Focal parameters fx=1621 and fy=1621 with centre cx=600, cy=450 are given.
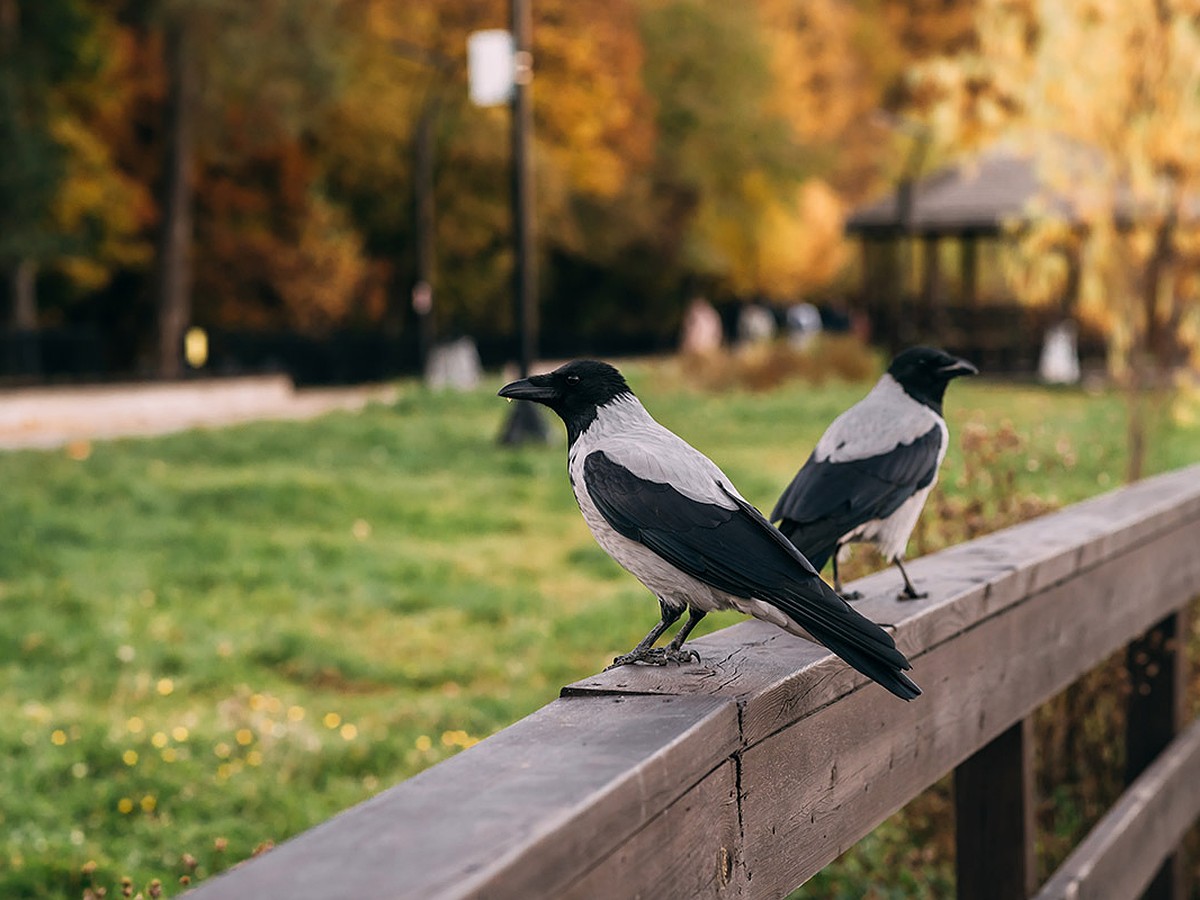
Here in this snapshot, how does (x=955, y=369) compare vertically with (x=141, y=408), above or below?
above

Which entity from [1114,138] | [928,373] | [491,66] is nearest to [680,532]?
[928,373]

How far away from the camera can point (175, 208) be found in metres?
30.2

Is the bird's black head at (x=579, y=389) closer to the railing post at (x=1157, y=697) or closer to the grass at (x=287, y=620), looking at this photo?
the grass at (x=287, y=620)

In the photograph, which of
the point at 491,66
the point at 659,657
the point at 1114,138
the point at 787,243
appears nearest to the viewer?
the point at 659,657

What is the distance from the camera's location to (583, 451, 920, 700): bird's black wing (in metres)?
1.84

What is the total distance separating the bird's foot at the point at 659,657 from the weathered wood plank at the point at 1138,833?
121 cm

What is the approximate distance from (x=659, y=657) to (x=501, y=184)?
123ft

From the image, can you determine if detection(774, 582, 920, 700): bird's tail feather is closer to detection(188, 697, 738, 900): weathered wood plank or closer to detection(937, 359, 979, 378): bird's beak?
detection(188, 697, 738, 900): weathered wood plank

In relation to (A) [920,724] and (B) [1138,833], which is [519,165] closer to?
(B) [1138,833]

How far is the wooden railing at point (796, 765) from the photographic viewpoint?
1.36 m

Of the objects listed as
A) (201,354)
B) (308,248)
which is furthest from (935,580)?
(308,248)

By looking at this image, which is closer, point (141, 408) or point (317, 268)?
point (141, 408)

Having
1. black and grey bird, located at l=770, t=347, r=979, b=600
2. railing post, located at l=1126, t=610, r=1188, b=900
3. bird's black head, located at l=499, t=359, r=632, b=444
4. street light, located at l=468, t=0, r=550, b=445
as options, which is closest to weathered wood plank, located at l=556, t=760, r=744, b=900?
bird's black head, located at l=499, t=359, r=632, b=444

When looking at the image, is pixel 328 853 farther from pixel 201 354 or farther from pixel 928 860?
pixel 201 354
